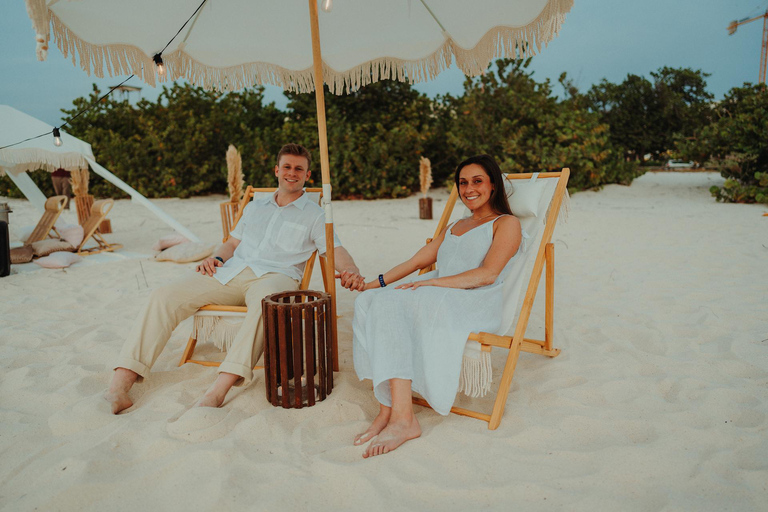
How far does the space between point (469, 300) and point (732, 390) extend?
135 cm

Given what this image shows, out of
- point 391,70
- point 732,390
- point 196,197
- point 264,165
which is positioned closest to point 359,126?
point 264,165

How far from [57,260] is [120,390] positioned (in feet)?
13.7

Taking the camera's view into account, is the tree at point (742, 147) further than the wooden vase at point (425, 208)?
No

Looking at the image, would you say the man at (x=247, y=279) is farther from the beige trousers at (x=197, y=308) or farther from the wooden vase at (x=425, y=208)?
the wooden vase at (x=425, y=208)

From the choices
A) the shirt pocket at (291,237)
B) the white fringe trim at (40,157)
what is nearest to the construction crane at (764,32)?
the white fringe trim at (40,157)

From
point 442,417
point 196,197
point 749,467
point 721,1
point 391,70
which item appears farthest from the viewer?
point 721,1

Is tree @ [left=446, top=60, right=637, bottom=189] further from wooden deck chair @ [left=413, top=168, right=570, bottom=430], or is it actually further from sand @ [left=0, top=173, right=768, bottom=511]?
wooden deck chair @ [left=413, top=168, right=570, bottom=430]

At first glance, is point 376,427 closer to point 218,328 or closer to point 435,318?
point 435,318

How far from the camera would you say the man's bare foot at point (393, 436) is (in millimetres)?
1963

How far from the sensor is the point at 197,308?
8.98ft

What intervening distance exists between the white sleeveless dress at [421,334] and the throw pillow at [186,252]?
14.6 feet

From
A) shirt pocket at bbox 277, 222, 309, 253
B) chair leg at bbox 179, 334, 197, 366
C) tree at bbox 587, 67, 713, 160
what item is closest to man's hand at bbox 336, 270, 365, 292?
shirt pocket at bbox 277, 222, 309, 253

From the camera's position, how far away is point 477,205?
272cm

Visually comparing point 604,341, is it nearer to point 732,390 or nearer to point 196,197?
point 732,390
